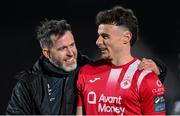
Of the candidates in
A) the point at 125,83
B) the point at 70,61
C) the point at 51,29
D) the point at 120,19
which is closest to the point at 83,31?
the point at 51,29

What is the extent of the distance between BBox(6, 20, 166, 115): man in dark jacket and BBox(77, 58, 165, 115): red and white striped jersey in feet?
0.31

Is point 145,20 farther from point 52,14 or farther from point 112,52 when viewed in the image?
point 112,52

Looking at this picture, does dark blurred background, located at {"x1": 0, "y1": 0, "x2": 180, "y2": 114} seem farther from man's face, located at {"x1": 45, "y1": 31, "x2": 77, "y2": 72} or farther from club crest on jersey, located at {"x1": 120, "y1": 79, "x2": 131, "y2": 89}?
club crest on jersey, located at {"x1": 120, "y1": 79, "x2": 131, "y2": 89}

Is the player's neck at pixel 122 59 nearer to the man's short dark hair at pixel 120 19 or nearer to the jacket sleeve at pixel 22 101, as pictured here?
the man's short dark hair at pixel 120 19

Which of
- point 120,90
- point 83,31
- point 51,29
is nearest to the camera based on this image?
point 120,90

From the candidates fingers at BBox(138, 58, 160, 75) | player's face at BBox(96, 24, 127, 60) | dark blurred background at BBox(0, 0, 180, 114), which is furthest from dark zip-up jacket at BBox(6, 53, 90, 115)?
dark blurred background at BBox(0, 0, 180, 114)

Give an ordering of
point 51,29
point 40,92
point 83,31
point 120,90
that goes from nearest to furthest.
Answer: point 120,90, point 40,92, point 51,29, point 83,31

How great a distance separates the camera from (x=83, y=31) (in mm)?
5012

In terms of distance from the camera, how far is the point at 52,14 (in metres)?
5.09

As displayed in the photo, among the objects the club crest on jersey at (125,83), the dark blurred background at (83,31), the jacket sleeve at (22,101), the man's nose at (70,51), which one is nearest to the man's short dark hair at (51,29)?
the man's nose at (70,51)

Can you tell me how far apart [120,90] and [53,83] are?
17.6 inches

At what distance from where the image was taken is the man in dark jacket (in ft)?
9.26

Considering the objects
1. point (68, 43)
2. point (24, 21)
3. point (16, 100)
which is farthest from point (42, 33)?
point (24, 21)

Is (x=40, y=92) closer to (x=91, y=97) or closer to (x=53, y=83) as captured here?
(x=53, y=83)
